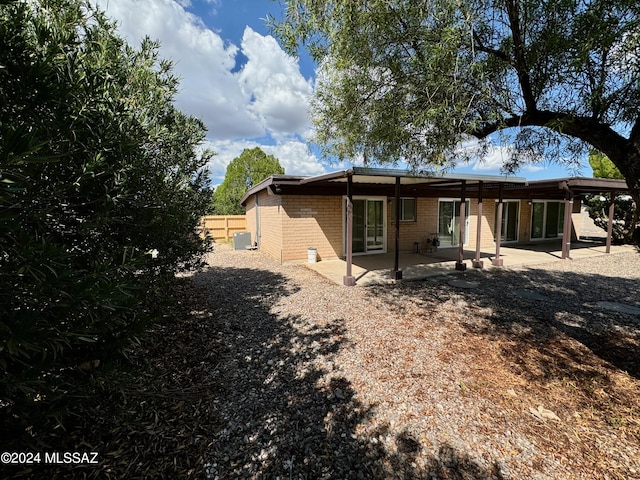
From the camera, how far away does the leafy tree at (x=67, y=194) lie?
138 centimetres

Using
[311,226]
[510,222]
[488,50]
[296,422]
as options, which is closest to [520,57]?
[488,50]

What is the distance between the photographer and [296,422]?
264cm

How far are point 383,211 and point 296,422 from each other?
9736mm

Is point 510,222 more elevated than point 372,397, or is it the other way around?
point 510,222

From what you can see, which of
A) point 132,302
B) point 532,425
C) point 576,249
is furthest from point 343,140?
point 576,249

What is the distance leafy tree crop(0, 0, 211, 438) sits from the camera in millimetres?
1377

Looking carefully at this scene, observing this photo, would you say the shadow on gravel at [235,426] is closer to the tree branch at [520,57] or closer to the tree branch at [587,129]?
the tree branch at [587,129]

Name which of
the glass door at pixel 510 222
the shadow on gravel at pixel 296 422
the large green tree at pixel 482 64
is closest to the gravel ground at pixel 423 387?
the shadow on gravel at pixel 296 422

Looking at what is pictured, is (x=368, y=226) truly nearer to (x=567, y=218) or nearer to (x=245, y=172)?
(x=567, y=218)

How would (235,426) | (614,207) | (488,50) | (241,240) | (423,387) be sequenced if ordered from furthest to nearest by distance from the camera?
(241,240), (614,207), (488,50), (423,387), (235,426)

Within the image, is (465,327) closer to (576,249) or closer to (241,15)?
(241,15)

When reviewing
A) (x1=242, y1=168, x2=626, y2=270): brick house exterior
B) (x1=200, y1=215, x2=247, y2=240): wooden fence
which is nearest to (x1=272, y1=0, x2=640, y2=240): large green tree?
(x1=242, y1=168, x2=626, y2=270): brick house exterior

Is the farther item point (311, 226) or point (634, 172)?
point (311, 226)

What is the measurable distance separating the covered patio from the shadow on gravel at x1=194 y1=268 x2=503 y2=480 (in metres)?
3.64
